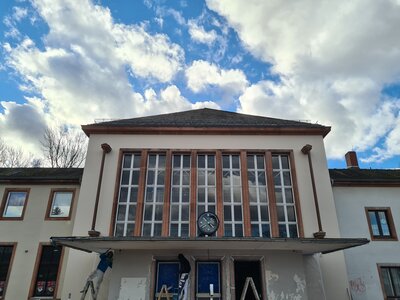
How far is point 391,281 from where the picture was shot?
13.7 meters

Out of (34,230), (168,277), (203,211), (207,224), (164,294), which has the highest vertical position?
(203,211)

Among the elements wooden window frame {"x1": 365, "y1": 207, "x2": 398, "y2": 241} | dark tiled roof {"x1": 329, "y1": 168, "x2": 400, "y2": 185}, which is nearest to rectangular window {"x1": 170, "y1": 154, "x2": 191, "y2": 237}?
dark tiled roof {"x1": 329, "y1": 168, "x2": 400, "y2": 185}

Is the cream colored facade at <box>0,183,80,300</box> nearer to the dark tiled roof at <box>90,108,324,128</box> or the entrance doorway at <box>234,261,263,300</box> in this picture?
the dark tiled roof at <box>90,108,324,128</box>

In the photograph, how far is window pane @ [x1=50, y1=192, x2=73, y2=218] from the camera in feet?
49.9

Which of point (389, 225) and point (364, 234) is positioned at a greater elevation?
point (389, 225)

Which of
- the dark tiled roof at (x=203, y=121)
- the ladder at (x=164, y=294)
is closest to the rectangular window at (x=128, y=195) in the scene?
the dark tiled roof at (x=203, y=121)

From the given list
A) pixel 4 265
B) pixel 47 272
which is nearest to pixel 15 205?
pixel 4 265

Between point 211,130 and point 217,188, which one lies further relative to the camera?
point 211,130

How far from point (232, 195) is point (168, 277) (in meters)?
4.49

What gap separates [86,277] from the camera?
12367 mm

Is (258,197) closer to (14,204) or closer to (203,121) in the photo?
(203,121)

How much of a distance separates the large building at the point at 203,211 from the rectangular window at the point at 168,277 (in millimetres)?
38

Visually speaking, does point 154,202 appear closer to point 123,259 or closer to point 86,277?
point 123,259

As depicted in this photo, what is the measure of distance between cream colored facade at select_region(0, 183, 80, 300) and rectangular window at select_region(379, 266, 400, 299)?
14.5 meters
